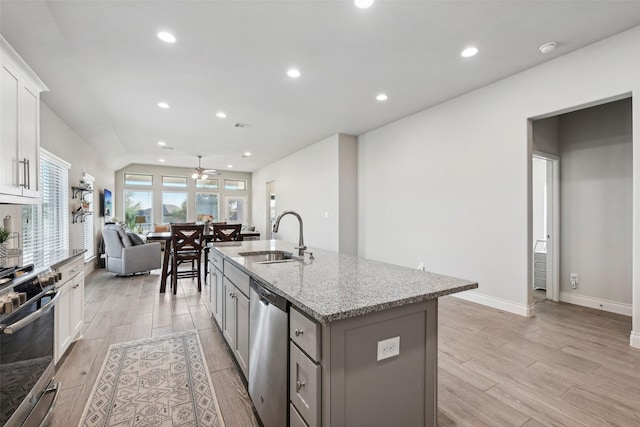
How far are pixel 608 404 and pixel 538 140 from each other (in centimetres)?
290

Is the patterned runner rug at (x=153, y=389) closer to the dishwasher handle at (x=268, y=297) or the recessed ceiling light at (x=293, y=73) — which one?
the dishwasher handle at (x=268, y=297)

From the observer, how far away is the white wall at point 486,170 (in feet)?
9.26

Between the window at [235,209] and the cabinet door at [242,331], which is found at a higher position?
the window at [235,209]

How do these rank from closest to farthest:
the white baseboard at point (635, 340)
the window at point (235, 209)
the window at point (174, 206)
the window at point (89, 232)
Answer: the white baseboard at point (635, 340)
the window at point (89, 232)
the window at point (174, 206)
the window at point (235, 209)

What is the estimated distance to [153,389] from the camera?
2033 millimetres

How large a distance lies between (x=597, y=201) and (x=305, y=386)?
14.1 feet

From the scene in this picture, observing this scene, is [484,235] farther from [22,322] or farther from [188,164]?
[188,164]

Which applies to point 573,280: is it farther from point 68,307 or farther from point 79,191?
point 79,191

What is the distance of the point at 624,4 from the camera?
2268 millimetres

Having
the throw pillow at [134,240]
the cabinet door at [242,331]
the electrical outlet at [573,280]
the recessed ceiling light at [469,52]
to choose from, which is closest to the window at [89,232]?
the throw pillow at [134,240]

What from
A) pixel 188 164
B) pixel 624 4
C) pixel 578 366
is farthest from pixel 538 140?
pixel 188 164

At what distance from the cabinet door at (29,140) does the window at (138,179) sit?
26.5ft

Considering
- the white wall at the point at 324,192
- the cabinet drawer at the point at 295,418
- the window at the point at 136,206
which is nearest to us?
the cabinet drawer at the point at 295,418

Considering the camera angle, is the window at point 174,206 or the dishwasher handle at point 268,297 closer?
the dishwasher handle at point 268,297
